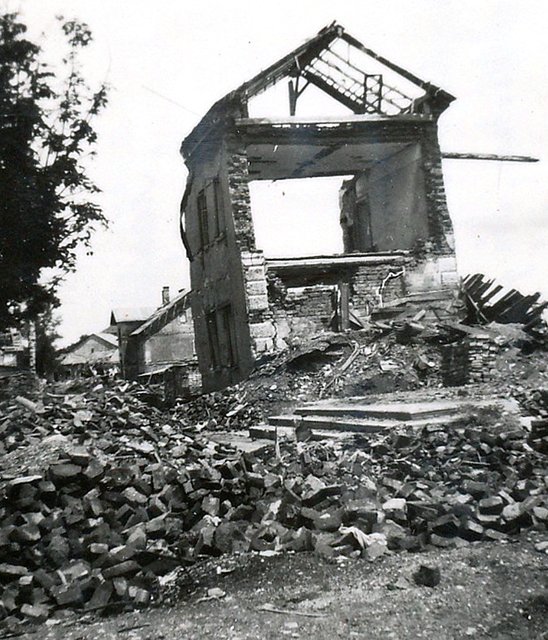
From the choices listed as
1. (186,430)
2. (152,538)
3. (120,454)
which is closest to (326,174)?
(186,430)

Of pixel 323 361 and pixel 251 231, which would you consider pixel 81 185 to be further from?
pixel 323 361

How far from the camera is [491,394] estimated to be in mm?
10055

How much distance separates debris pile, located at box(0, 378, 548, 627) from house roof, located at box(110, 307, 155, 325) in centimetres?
3917

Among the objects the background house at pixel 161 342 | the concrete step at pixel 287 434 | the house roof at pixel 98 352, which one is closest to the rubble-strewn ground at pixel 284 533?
the concrete step at pixel 287 434

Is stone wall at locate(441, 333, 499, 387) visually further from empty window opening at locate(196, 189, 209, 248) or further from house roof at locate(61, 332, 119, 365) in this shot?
house roof at locate(61, 332, 119, 365)

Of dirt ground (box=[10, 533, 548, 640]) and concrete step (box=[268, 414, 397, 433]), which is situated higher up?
concrete step (box=[268, 414, 397, 433])

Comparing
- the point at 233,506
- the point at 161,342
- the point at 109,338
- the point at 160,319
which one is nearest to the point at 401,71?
the point at 233,506

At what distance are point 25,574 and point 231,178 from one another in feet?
41.6

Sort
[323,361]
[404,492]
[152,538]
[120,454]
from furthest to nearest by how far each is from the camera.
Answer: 1. [323,361]
2. [120,454]
3. [404,492]
4. [152,538]

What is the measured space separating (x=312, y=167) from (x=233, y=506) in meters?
14.9

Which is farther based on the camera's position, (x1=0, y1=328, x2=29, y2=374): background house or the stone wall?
(x1=0, y1=328, x2=29, y2=374): background house

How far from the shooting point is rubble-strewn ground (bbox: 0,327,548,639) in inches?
152

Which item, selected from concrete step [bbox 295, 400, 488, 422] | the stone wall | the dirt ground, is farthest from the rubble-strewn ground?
the stone wall

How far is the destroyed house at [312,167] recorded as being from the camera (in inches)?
630
